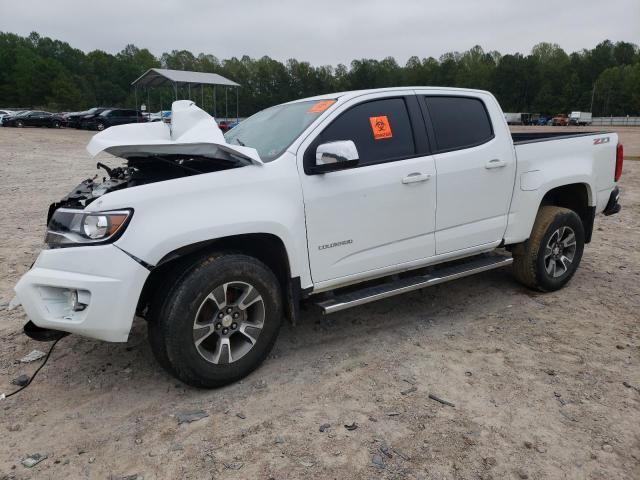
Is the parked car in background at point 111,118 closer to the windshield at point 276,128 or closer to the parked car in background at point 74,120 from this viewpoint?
the parked car in background at point 74,120

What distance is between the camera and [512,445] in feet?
8.89

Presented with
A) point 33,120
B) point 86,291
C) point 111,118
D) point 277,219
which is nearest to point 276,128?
point 277,219

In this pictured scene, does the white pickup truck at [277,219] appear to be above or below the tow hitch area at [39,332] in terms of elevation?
above

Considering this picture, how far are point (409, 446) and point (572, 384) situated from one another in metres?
1.31

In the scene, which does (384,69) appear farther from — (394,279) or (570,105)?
(394,279)

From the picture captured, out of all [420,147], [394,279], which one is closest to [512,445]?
[394,279]

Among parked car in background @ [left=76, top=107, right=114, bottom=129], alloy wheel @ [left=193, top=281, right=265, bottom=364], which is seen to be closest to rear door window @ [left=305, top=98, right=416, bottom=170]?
alloy wheel @ [left=193, top=281, right=265, bottom=364]

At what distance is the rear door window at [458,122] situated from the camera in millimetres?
4125

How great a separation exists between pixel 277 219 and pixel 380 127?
3.90ft

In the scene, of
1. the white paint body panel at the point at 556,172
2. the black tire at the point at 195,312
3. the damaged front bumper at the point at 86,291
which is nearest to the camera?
the damaged front bumper at the point at 86,291

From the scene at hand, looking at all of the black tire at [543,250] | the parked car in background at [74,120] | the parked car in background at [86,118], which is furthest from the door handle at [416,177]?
the parked car in background at [74,120]

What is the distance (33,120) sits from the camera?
39.5 m

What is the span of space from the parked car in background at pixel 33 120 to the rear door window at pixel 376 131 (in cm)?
4251

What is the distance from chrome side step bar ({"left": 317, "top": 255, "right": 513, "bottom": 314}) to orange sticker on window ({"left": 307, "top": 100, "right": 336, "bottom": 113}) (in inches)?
54.1
